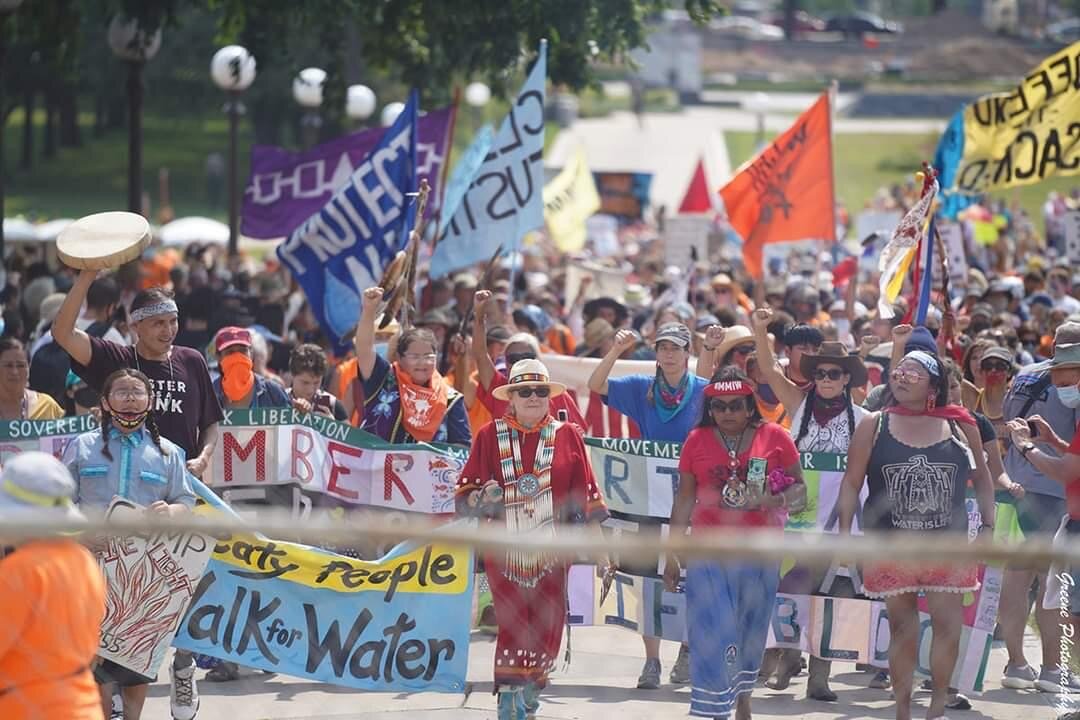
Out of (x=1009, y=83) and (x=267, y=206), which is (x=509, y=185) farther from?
(x=1009, y=83)

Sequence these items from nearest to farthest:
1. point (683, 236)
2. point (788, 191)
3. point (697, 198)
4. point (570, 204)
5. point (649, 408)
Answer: point (649, 408) < point (788, 191) < point (683, 236) < point (570, 204) < point (697, 198)

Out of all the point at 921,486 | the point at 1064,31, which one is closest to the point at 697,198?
the point at 921,486

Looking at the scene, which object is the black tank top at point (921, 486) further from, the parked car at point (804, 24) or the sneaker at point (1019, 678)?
the parked car at point (804, 24)

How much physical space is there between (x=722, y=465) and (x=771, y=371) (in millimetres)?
1508

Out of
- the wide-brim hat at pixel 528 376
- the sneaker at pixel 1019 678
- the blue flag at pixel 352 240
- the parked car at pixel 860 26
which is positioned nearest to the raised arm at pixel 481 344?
the wide-brim hat at pixel 528 376

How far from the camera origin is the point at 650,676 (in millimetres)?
8586

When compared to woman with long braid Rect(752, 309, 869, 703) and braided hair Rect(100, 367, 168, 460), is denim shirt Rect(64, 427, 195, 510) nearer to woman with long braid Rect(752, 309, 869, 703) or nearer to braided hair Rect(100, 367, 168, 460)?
braided hair Rect(100, 367, 168, 460)

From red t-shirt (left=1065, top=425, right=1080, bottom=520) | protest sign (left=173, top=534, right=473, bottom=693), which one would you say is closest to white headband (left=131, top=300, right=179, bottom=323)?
protest sign (left=173, top=534, right=473, bottom=693)

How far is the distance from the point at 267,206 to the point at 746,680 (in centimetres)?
827

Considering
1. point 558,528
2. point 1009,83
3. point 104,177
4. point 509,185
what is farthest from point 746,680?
point 1009,83

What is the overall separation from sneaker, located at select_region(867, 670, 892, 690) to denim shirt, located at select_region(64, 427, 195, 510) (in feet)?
11.6

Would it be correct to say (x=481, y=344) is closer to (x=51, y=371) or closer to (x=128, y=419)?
(x=51, y=371)

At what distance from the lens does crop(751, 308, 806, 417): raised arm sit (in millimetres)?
8859

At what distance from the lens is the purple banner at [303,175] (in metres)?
14.6
